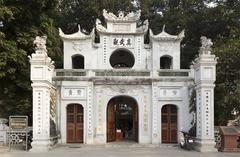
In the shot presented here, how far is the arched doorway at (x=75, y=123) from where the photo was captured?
25.0 meters

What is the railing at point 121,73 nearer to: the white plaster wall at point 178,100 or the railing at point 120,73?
the railing at point 120,73

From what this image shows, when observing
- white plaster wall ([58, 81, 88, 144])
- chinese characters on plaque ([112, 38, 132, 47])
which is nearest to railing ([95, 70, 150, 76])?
white plaster wall ([58, 81, 88, 144])

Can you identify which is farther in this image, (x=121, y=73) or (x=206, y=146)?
(x=121, y=73)

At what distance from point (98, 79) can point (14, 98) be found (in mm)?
4903

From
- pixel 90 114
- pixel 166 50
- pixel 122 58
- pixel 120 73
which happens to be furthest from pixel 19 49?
pixel 166 50

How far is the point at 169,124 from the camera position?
25328mm

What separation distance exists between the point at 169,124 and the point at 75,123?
5.32 m

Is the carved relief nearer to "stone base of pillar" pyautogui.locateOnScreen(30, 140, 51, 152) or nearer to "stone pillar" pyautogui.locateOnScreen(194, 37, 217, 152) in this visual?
"stone base of pillar" pyautogui.locateOnScreen(30, 140, 51, 152)

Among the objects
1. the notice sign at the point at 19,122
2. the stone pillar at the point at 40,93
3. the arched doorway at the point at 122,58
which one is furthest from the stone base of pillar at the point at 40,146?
the arched doorway at the point at 122,58

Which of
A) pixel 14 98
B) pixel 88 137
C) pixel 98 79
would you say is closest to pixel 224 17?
pixel 98 79

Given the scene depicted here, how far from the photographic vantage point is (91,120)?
2488 cm

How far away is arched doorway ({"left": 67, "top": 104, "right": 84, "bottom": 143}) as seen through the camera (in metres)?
25.0

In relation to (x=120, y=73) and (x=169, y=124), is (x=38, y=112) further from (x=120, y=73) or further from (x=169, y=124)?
(x=169, y=124)

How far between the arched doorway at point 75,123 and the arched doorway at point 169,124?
4636 mm
